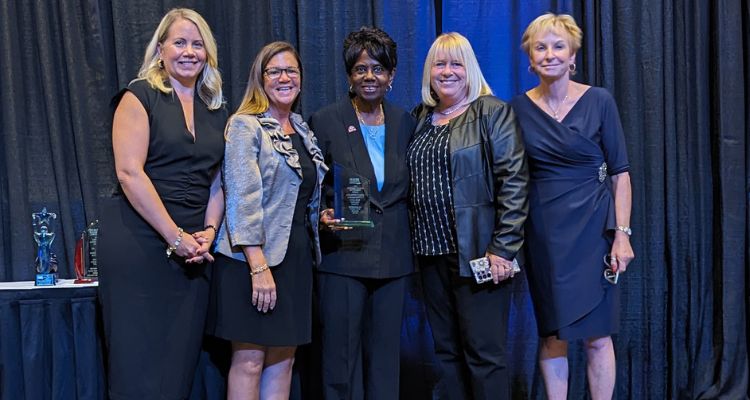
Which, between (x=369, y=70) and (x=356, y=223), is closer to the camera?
(x=356, y=223)

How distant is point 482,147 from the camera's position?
2240mm

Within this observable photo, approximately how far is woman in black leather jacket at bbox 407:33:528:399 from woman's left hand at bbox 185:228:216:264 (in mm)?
697

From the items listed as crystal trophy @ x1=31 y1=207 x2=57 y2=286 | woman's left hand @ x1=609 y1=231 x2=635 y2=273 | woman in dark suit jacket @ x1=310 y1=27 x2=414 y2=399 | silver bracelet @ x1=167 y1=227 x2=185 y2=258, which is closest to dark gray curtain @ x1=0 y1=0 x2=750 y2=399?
crystal trophy @ x1=31 y1=207 x2=57 y2=286

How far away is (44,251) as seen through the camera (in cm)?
249

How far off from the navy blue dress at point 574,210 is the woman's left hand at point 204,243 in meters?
1.11

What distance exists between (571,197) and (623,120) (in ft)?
2.76

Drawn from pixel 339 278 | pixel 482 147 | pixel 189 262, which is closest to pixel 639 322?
pixel 482 147

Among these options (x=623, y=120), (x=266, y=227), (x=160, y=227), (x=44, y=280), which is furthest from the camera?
(x=623, y=120)

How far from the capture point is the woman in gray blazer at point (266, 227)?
2070 millimetres

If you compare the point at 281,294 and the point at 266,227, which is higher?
the point at 266,227

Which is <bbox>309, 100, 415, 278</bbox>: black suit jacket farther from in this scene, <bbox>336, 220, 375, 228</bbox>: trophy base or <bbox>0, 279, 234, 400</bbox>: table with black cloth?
<bbox>0, 279, 234, 400</bbox>: table with black cloth

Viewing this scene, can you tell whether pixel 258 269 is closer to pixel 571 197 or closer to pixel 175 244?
pixel 175 244

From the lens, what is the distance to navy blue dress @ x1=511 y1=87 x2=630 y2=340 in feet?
7.63

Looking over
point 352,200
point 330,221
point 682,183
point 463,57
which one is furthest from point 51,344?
point 682,183
